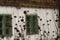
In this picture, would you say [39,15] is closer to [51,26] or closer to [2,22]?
[51,26]

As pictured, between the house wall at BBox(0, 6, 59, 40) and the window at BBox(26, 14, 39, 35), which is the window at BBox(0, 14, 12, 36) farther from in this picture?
the window at BBox(26, 14, 39, 35)

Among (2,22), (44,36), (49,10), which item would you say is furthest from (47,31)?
(2,22)

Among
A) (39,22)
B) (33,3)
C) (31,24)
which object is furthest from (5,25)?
(39,22)

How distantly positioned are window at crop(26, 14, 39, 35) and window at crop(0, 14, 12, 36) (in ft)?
4.56

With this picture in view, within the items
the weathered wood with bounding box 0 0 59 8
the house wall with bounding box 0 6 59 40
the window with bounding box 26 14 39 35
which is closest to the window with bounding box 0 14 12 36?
the house wall with bounding box 0 6 59 40

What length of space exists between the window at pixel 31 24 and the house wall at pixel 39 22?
8.7 inches

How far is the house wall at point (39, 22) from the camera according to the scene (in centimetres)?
1523

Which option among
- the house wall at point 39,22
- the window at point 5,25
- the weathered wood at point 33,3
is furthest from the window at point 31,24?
the window at point 5,25

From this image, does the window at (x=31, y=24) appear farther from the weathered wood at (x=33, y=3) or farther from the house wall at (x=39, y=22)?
the weathered wood at (x=33, y=3)

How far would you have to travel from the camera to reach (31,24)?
15992 mm

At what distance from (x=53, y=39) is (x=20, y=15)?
3.22 meters

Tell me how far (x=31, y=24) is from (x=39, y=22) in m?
0.78

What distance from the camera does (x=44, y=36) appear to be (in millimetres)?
16844

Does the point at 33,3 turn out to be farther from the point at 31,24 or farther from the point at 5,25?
the point at 5,25
